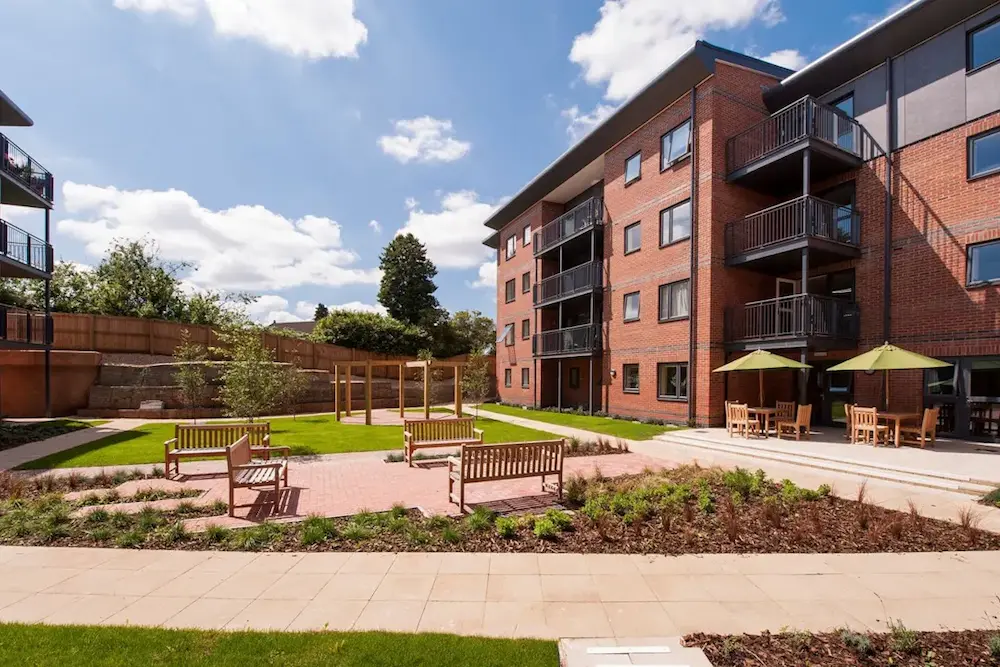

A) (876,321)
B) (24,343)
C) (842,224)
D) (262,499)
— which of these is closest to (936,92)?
(842,224)

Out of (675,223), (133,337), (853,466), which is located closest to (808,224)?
(675,223)

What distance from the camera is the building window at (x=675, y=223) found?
17500mm

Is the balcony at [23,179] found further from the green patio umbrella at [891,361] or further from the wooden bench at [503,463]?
the green patio umbrella at [891,361]

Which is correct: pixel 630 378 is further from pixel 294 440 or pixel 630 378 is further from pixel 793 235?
pixel 294 440

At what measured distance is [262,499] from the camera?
7.59m

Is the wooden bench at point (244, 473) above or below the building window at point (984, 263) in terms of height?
below

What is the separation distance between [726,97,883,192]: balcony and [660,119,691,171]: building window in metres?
1.53

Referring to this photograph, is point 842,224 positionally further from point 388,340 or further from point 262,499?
point 388,340

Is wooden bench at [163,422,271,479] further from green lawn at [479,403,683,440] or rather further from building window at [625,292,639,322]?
building window at [625,292,639,322]

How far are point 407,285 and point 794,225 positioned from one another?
41.6 m

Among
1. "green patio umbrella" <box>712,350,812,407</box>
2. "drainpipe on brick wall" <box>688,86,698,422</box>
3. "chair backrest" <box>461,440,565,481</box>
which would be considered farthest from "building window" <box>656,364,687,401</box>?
"chair backrest" <box>461,440,565,481</box>

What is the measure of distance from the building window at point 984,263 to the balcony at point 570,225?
42.2 feet

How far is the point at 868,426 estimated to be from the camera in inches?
470

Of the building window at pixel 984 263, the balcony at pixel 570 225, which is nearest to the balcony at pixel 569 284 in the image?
the balcony at pixel 570 225
